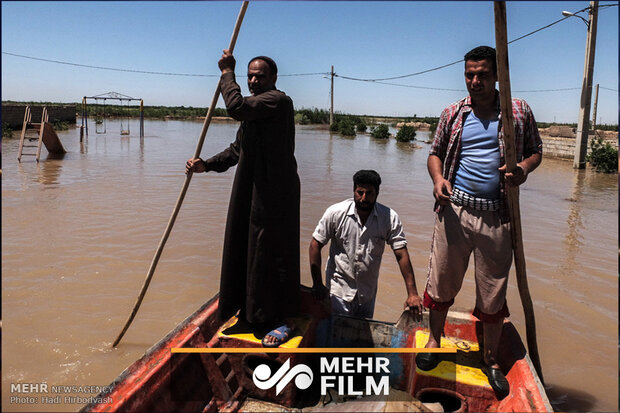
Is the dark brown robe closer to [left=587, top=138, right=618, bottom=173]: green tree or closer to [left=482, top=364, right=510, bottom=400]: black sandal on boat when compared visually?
[left=482, top=364, right=510, bottom=400]: black sandal on boat

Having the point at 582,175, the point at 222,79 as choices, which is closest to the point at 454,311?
the point at 222,79

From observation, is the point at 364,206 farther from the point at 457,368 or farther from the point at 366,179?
the point at 457,368

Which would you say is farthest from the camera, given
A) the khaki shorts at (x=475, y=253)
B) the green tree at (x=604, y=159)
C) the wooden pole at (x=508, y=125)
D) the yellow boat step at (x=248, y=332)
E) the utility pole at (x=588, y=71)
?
the green tree at (x=604, y=159)

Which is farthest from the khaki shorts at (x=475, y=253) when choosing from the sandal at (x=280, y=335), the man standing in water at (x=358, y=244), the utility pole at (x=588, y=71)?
the utility pole at (x=588, y=71)

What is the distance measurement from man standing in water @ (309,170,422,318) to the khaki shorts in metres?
0.41

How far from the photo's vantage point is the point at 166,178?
1123 cm

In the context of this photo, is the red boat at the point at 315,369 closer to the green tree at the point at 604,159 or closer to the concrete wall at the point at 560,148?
the green tree at the point at 604,159

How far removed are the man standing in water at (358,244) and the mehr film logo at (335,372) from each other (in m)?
0.34

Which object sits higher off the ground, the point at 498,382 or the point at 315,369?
the point at 498,382

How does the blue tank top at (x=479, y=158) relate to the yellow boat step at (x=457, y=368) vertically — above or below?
above

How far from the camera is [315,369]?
8.48 feet

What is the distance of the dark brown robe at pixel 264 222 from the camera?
7.60 feet

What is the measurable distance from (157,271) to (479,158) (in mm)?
4123

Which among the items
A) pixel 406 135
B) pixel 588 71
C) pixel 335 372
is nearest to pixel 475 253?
pixel 335 372
